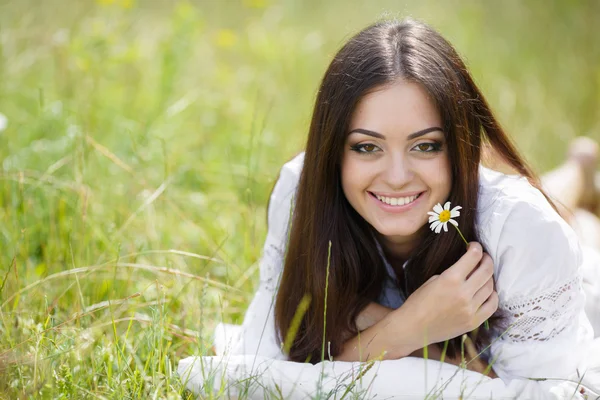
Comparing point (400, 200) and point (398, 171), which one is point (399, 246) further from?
point (398, 171)

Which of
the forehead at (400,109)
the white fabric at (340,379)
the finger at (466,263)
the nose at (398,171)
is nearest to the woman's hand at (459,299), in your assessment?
the finger at (466,263)

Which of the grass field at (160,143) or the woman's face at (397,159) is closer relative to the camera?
the woman's face at (397,159)

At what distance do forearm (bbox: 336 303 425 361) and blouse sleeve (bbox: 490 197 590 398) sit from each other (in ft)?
0.81

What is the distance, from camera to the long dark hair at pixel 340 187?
1.93m

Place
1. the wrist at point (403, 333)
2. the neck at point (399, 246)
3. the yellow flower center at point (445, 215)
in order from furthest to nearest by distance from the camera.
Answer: the neck at point (399, 246) < the wrist at point (403, 333) < the yellow flower center at point (445, 215)

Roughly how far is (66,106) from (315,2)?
10.2 feet

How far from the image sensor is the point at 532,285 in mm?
1913

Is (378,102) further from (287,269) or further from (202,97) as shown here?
(202,97)

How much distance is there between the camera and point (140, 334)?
218 centimetres

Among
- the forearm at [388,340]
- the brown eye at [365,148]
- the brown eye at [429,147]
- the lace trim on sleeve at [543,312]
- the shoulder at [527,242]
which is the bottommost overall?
the forearm at [388,340]

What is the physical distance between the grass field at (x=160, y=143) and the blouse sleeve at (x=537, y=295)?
2.56ft

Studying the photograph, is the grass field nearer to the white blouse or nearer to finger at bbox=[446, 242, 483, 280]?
the white blouse

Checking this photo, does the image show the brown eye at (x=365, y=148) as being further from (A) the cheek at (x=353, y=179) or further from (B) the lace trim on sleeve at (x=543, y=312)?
(B) the lace trim on sleeve at (x=543, y=312)

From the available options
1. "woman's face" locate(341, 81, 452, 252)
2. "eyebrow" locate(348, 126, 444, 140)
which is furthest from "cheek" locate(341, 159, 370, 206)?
"eyebrow" locate(348, 126, 444, 140)
